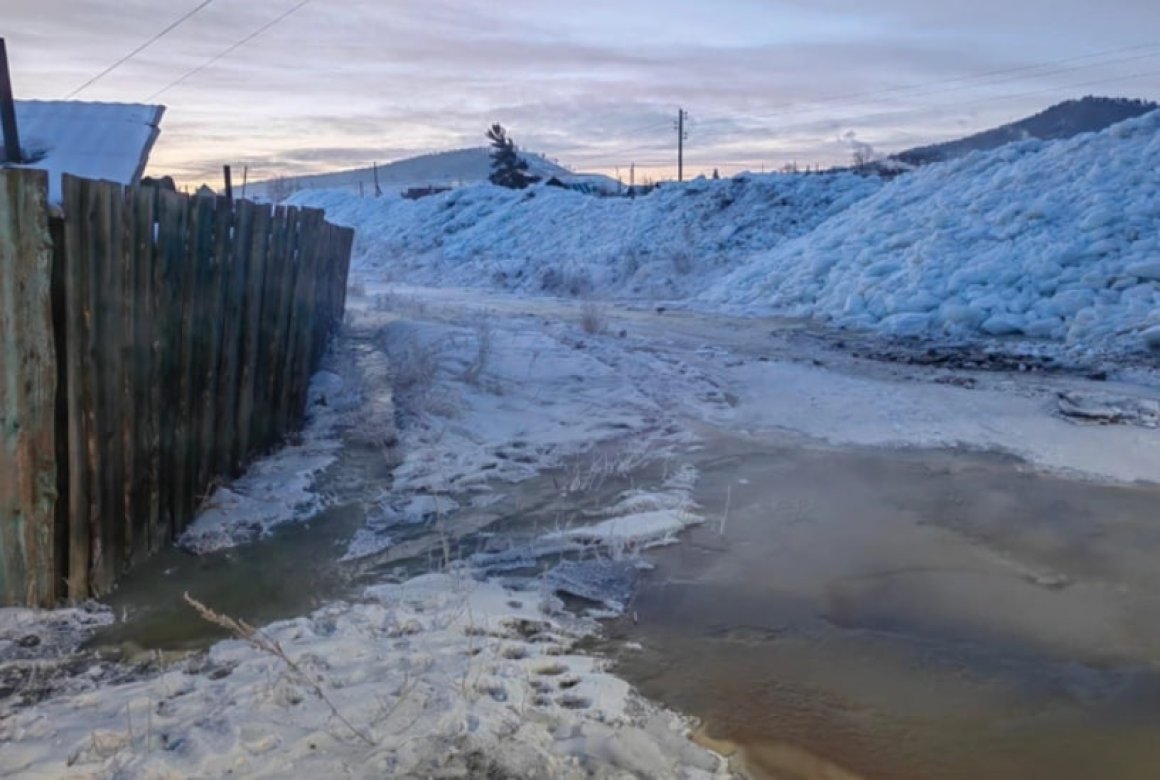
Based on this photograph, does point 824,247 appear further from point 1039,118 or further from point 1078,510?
point 1039,118

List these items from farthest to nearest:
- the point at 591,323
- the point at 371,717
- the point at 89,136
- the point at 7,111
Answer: the point at 591,323, the point at 89,136, the point at 7,111, the point at 371,717

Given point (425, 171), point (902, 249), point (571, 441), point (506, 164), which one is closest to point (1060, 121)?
point (506, 164)

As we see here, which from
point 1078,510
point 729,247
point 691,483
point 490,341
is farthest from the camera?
point 729,247

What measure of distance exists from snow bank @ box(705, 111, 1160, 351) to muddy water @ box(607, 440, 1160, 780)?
730cm

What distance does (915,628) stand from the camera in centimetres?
430

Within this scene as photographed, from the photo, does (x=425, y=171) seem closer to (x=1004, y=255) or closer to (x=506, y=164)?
(x=506, y=164)

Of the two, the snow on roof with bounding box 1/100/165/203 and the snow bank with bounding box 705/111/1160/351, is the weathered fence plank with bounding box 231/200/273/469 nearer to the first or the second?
the snow on roof with bounding box 1/100/165/203

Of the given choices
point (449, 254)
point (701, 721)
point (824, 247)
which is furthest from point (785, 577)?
point (449, 254)

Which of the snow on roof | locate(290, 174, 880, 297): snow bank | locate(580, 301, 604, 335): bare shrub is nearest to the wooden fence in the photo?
the snow on roof

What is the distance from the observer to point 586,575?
4.84 m

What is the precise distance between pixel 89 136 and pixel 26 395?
5295mm

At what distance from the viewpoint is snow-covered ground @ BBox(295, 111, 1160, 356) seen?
44.9 ft

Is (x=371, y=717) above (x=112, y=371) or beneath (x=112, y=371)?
beneath

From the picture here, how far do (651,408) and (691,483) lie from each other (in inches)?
86.4
